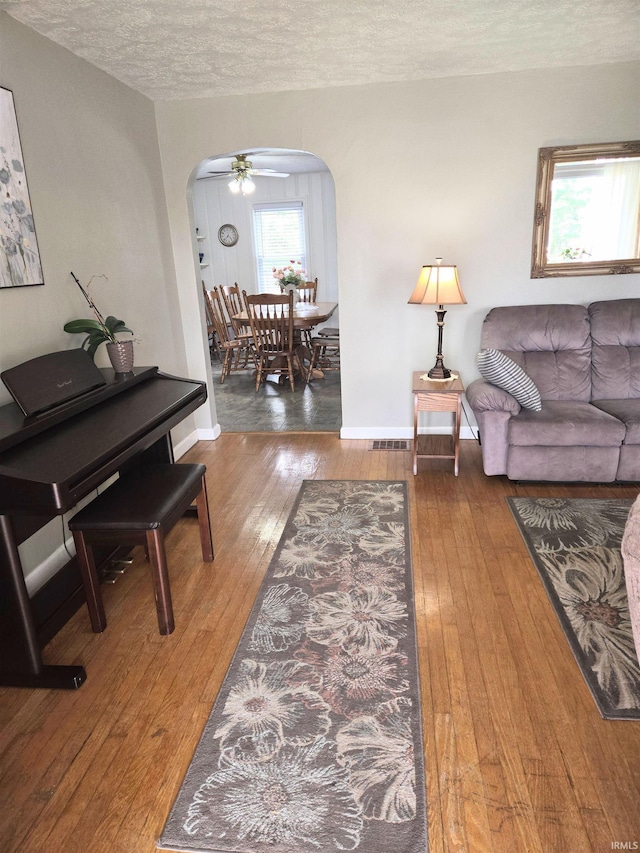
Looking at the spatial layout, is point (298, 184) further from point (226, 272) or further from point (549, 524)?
point (549, 524)

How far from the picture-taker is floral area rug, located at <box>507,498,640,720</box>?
184 cm

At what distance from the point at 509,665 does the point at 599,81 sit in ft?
11.8

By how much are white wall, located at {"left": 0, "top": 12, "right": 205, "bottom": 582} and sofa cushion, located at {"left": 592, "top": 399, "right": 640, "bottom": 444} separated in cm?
300

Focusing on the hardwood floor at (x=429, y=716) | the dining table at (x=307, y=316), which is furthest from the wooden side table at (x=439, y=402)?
the dining table at (x=307, y=316)

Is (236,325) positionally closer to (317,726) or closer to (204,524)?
(204,524)

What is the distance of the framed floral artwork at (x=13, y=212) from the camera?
2332mm

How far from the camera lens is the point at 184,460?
411cm

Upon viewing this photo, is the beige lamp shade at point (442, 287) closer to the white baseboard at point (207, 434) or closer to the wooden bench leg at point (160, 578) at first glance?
the white baseboard at point (207, 434)

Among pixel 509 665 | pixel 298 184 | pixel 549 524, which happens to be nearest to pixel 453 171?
pixel 549 524

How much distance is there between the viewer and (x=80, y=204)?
294cm

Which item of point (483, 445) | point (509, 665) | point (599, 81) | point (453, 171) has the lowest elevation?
point (509, 665)

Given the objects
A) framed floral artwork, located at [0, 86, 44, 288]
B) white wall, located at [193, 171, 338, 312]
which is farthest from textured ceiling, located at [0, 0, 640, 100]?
white wall, located at [193, 171, 338, 312]

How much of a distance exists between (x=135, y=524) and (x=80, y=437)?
1.25ft

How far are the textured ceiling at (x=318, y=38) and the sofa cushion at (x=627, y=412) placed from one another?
2051 mm
